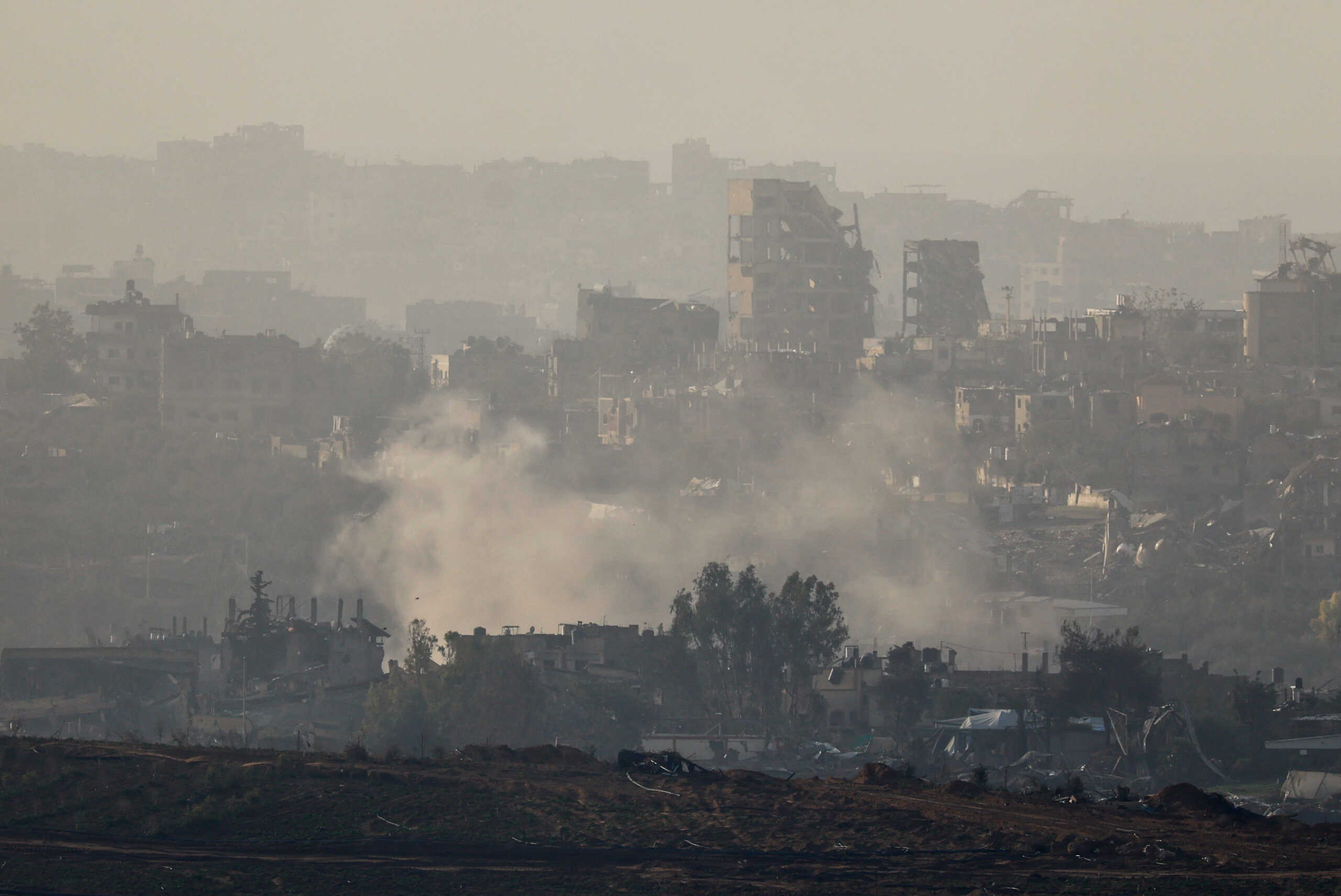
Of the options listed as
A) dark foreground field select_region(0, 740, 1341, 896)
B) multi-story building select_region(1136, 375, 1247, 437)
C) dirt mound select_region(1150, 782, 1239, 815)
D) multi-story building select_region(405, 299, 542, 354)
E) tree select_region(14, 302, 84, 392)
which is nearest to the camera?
dark foreground field select_region(0, 740, 1341, 896)

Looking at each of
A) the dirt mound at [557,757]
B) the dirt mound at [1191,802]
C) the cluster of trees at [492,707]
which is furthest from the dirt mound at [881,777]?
the cluster of trees at [492,707]

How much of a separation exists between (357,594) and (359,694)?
13823 mm

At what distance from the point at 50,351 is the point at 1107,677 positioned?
40275 millimetres

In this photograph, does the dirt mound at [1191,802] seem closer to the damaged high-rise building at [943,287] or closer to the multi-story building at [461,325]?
the damaged high-rise building at [943,287]

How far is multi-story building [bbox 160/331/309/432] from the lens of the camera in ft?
196

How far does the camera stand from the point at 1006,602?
43375 mm

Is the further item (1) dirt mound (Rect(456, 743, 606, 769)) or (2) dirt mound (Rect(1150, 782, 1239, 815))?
(1) dirt mound (Rect(456, 743, 606, 769))

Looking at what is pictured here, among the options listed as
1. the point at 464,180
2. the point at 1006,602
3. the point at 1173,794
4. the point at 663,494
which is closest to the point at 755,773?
the point at 1173,794

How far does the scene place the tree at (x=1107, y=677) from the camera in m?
31.6

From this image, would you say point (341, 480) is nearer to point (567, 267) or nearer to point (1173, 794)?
point (1173, 794)

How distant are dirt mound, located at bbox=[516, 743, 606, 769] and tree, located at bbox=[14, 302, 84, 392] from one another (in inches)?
1849

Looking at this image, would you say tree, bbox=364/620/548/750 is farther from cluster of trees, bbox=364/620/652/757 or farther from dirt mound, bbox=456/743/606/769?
dirt mound, bbox=456/743/606/769

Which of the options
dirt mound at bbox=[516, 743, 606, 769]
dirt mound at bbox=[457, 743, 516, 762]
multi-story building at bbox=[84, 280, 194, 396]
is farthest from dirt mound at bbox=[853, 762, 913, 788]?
multi-story building at bbox=[84, 280, 194, 396]

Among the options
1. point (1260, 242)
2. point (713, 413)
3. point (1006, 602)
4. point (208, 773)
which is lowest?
point (208, 773)
